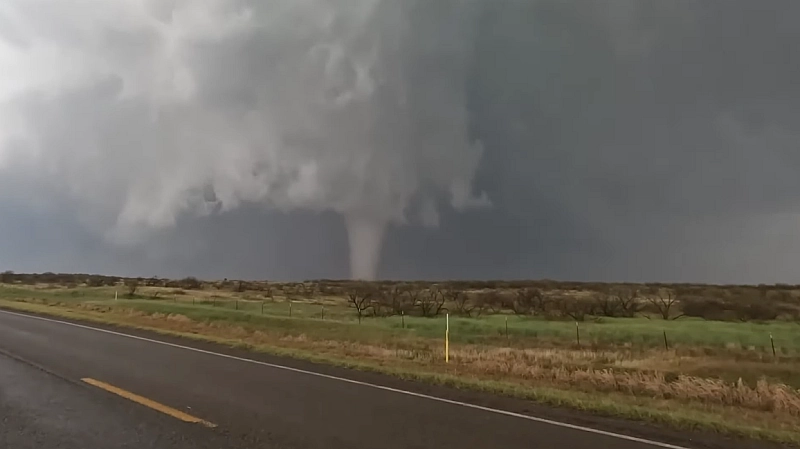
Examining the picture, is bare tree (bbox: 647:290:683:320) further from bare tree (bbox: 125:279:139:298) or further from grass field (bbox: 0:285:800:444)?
bare tree (bbox: 125:279:139:298)

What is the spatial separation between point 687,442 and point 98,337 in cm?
1932

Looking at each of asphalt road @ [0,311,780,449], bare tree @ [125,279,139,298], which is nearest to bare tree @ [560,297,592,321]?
asphalt road @ [0,311,780,449]

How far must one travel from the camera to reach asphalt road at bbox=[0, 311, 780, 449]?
7.54 m

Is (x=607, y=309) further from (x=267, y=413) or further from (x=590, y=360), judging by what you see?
(x=267, y=413)

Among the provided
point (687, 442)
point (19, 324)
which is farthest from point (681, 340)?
point (19, 324)

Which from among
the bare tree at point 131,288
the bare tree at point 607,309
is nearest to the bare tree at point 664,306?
the bare tree at point 607,309

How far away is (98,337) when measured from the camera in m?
21.1

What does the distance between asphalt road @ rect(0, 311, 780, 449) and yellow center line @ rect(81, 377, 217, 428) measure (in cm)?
9

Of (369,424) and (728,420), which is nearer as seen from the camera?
(369,424)

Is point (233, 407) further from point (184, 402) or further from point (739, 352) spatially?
point (739, 352)

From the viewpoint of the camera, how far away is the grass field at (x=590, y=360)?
1156cm

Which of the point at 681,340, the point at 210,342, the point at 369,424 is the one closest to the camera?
the point at 369,424

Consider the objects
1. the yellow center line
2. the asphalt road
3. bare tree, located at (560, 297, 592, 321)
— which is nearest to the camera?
the asphalt road

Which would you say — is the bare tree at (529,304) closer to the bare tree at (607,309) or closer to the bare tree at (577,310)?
the bare tree at (577,310)
